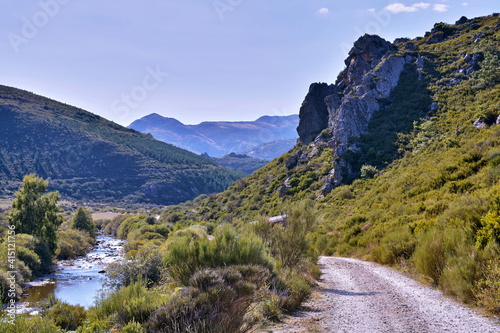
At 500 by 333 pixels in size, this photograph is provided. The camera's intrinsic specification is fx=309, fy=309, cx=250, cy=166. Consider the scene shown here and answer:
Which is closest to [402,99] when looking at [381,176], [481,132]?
[381,176]

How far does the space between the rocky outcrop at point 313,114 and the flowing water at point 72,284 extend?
39993mm

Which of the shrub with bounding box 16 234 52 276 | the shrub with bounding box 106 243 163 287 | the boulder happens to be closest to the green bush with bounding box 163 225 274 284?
the shrub with bounding box 106 243 163 287

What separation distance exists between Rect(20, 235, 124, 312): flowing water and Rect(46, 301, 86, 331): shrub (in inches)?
219

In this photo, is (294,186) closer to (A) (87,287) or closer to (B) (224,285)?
(A) (87,287)

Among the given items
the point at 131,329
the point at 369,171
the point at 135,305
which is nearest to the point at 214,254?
the point at 135,305

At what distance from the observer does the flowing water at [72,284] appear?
20120 mm

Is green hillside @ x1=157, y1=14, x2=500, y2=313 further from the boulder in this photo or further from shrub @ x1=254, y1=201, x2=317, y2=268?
shrub @ x1=254, y1=201, x2=317, y2=268

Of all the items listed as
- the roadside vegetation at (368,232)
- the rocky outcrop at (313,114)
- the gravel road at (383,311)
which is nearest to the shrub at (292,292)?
the roadside vegetation at (368,232)

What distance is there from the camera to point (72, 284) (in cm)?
2514

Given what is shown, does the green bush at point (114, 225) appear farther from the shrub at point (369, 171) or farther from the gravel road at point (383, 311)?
the gravel road at point (383, 311)

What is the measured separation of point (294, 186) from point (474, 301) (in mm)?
36703

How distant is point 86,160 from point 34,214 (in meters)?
95.9

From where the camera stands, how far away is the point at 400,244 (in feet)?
44.4

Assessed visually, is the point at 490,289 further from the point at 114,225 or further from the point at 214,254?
the point at 114,225
